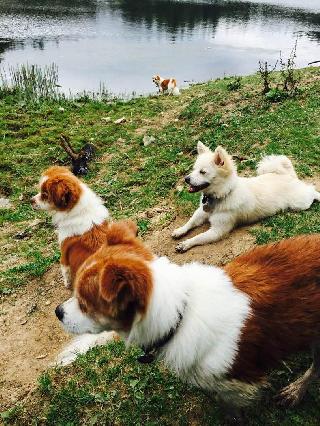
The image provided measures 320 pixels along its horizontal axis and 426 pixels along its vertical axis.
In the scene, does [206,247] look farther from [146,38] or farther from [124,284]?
[146,38]

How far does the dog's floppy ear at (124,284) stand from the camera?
273cm

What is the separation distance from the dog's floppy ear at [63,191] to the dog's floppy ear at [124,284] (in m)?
3.41

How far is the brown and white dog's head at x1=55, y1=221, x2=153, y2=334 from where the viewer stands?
9.00 ft

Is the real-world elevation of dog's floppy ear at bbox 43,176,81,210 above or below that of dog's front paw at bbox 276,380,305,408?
above

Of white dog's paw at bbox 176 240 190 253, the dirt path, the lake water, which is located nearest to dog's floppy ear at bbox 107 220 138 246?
the dirt path

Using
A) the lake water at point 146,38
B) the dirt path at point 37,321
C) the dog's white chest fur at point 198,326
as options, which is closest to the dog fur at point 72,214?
the dirt path at point 37,321

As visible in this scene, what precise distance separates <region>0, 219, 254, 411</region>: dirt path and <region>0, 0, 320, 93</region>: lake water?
17599 millimetres

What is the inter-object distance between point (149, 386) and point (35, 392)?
138cm

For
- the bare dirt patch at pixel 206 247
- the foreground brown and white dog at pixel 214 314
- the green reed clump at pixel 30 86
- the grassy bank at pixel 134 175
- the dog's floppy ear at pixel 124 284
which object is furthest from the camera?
the green reed clump at pixel 30 86

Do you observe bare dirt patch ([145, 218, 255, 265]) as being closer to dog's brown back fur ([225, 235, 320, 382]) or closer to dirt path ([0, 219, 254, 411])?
dirt path ([0, 219, 254, 411])

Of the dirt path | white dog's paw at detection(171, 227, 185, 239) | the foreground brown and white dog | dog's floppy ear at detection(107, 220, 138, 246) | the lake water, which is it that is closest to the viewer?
the foreground brown and white dog

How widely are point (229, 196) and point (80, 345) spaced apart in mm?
3576

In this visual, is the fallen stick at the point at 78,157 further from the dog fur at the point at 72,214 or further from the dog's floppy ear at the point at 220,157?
the dog's floppy ear at the point at 220,157

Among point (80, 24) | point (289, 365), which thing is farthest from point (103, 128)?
point (80, 24)
